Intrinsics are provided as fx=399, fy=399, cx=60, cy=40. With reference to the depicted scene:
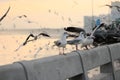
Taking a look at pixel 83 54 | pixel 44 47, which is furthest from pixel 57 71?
pixel 44 47

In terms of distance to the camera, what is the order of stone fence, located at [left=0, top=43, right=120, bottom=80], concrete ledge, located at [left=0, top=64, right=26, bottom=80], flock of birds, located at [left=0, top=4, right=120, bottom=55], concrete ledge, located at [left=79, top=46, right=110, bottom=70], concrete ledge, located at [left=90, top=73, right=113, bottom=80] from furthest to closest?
concrete ledge, located at [left=90, top=73, right=113, bottom=80], flock of birds, located at [left=0, top=4, right=120, bottom=55], concrete ledge, located at [left=79, top=46, right=110, bottom=70], stone fence, located at [left=0, top=43, right=120, bottom=80], concrete ledge, located at [left=0, top=64, right=26, bottom=80]

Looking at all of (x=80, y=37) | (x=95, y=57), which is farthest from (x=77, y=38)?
(x=95, y=57)

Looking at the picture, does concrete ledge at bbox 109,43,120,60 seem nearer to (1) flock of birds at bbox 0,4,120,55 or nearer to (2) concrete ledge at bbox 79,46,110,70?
(2) concrete ledge at bbox 79,46,110,70

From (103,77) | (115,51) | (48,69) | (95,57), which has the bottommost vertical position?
(103,77)

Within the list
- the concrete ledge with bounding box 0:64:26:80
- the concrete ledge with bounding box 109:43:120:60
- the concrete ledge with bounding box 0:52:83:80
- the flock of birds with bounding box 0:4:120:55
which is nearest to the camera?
the concrete ledge with bounding box 0:64:26:80

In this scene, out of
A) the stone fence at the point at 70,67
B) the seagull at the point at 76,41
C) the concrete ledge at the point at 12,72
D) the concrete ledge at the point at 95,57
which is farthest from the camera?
the seagull at the point at 76,41

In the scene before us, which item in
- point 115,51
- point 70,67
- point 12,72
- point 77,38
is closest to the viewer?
point 12,72

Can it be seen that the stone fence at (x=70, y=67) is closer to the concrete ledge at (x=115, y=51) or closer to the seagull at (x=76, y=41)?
the concrete ledge at (x=115, y=51)

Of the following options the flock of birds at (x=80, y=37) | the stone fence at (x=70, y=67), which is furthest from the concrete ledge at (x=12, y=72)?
the flock of birds at (x=80, y=37)

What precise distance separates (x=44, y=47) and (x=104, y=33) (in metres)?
3.46

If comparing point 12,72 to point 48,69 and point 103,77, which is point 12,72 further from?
point 103,77

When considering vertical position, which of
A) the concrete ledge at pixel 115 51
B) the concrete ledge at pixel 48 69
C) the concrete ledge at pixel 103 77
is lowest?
the concrete ledge at pixel 103 77

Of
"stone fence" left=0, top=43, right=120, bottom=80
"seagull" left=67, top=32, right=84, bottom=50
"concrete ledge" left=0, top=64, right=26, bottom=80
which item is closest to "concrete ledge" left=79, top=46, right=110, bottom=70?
"stone fence" left=0, top=43, right=120, bottom=80

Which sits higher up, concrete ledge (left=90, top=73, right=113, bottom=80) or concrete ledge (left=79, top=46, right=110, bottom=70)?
concrete ledge (left=79, top=46, right=110, bottom=70)
